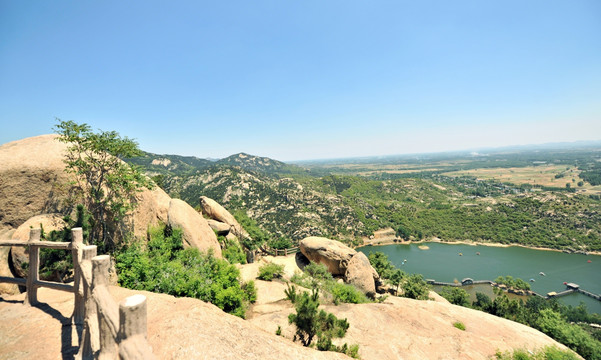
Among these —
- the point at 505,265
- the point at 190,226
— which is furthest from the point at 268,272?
the point at 505,265

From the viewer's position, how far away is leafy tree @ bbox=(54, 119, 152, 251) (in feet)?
42.6

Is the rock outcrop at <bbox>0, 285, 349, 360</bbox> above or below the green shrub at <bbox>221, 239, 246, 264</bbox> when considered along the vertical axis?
above

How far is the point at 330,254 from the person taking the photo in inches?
1126

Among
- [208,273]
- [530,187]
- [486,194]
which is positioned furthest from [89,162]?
[530,187]

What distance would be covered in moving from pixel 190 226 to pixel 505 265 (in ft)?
349

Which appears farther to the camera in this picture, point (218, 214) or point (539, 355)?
point (218, 214)

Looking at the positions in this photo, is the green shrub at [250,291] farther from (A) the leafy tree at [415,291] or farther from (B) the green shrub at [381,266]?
(B) the green shrub at [381,266]

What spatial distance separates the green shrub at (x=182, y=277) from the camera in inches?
440

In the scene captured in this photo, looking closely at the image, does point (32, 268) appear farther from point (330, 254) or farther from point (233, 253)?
point (330, 254)

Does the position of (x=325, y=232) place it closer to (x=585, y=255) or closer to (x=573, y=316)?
(x=573, y=316)

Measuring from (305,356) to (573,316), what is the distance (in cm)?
7352

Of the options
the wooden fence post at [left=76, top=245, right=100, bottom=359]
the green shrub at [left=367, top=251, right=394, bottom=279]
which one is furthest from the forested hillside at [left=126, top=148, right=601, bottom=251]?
the wooden fence post at [left=76, top=245, right=100, bottom=359]

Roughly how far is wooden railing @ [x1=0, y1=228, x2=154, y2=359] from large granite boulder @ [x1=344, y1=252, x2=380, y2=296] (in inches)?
953

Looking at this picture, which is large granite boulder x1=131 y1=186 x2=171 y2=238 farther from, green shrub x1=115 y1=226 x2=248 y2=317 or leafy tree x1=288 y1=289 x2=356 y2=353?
leafy tree x1=288 y1=289 x2=356 y2=353
